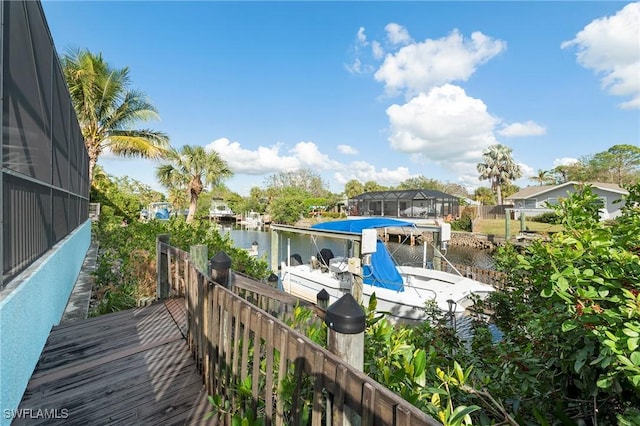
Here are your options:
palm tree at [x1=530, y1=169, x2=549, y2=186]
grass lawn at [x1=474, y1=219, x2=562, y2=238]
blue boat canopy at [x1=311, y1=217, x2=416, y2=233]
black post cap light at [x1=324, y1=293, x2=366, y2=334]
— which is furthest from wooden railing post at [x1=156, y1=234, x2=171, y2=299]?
palm tree at [x1=530, y1=169, x2=549, y2=186]

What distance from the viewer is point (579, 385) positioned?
1331 millimetres

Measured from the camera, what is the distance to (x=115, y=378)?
2504 mm

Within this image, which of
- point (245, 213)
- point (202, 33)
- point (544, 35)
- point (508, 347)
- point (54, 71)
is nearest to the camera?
point (508, 347)

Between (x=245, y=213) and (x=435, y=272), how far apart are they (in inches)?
1586

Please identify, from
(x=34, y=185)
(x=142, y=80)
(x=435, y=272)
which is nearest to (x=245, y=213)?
(x=142, y=80)

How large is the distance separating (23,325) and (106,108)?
44.8 ft

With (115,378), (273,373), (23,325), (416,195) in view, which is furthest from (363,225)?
(416,195)

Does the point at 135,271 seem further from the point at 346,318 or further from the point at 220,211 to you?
the point at 220,211

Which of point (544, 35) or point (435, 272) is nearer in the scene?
point (435, 272)

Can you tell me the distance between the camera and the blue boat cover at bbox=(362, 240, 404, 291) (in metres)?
7.64

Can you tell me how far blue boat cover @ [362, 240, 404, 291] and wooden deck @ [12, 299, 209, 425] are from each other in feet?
17.1

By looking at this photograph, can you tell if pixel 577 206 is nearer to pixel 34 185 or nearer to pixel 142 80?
pixel 34 185

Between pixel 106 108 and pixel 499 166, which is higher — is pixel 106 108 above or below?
below

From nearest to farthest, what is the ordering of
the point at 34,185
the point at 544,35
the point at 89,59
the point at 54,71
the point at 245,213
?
the point at 34,185, the point at 54,71, the point at 544,35, the point at 89,59, the point at 245,213
